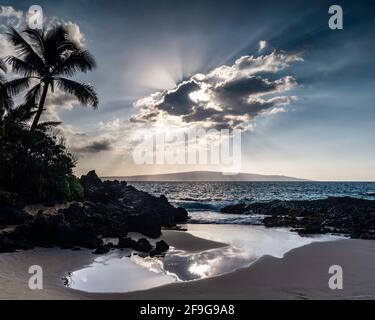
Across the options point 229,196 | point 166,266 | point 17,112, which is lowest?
point 229,196

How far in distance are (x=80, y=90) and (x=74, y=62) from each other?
1.77 meters

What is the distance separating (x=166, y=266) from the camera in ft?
37.5

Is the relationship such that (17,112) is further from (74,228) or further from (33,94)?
(74,228)

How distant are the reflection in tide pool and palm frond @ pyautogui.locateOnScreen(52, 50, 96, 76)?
13.2m

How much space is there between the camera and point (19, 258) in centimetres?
1079

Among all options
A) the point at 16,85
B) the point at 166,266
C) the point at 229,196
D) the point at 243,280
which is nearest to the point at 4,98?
the point at 16,85

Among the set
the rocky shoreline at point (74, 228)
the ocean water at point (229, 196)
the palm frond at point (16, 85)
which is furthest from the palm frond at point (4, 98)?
the ocean water at point (229, 196)

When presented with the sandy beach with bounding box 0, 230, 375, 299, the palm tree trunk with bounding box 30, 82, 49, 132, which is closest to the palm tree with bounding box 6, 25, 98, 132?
the palm tree trunk with bounding box 30, 82, 49, 132
